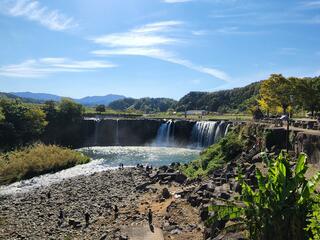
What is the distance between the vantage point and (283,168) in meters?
11.6

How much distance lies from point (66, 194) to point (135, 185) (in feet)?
20.9

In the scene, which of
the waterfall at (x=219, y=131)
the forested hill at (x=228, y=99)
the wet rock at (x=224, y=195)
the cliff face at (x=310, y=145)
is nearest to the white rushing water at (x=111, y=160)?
the waterfall at (x=219, y=131)

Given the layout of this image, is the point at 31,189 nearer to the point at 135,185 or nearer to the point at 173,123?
the point at 135,185

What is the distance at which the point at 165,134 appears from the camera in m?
68.9

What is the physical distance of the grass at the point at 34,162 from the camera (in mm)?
42594

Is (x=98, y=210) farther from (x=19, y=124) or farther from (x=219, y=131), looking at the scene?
(x=19, y=124)

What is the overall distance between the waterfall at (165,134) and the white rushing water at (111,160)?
314cm

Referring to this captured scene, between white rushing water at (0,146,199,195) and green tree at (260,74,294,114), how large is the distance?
14864 mm

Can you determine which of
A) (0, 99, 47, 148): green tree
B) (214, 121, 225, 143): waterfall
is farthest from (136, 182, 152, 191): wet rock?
(0, 99, 47, 148): green tree

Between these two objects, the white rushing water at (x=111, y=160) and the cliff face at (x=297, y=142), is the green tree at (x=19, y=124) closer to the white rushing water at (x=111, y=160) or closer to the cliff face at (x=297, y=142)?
the white rushing water at (x=111, y=160)

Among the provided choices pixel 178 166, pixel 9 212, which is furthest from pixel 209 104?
pixel 9 212

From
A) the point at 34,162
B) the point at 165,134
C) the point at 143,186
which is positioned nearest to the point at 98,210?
the point at 143,186

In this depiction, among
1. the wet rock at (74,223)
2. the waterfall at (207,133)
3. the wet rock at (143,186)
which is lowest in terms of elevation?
the wet rock at (74,223)

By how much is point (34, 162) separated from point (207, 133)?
88.5 ft
